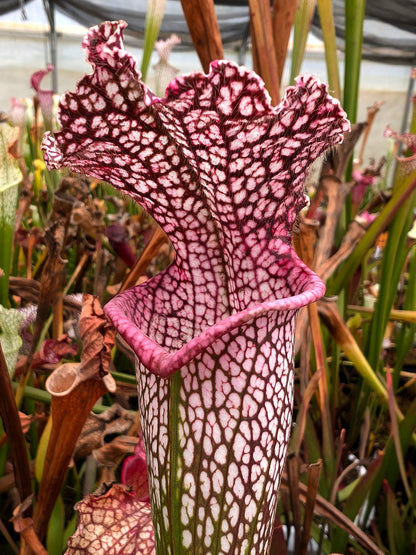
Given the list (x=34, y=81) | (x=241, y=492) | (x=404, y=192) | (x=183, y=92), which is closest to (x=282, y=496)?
(x=241, y=492)

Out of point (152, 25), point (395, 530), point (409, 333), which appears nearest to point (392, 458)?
point (395, 530)

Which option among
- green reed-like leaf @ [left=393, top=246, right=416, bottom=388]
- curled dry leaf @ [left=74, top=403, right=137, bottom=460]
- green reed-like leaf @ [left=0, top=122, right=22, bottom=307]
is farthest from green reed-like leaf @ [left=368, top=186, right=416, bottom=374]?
green reed-like leaf @ [left=0, top=122, right=22, bottom=307]

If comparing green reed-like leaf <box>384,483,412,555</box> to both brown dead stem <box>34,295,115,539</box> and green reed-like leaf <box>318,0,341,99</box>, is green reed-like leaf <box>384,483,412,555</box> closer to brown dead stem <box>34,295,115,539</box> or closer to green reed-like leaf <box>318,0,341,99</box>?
brown dead stem <box>34,295,115,539</box>

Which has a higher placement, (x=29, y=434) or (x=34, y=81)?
(x=34, y=81)

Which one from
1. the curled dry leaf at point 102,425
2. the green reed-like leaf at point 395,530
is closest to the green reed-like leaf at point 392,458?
the green reed-like leaf at point 395,530

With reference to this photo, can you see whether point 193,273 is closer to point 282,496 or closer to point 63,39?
point 282,496

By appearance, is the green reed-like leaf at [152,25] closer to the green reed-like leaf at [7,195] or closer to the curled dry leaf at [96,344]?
the green reed-like leaf at [7,195]
